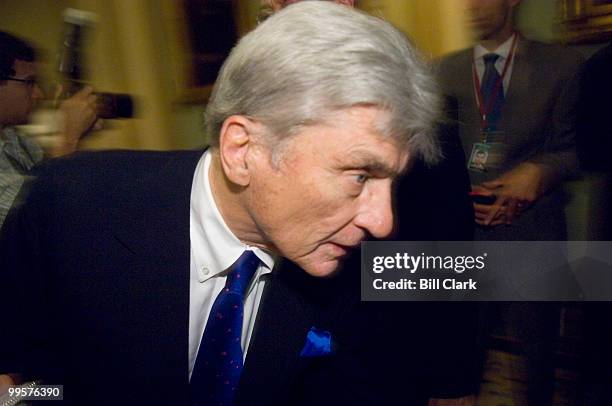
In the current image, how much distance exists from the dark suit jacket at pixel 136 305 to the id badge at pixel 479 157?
65 cm

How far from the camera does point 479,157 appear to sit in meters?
1.98

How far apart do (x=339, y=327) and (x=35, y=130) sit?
138 cm

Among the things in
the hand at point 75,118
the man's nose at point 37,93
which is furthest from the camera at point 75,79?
the man's nose at point 37,93

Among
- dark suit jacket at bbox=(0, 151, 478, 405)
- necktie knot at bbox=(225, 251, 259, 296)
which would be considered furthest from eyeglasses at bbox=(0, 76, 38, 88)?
necktie knot at bbox=(225, 251, 259, 296)

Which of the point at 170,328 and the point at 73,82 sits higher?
the point at 73,82

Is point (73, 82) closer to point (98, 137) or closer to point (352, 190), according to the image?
point (98, 137)

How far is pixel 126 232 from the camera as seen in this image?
1.35m

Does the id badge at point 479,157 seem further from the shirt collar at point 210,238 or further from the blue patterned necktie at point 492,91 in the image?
the shirt collar at point 210,238

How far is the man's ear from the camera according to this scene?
1.21 meters

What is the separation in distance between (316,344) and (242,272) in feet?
0.65

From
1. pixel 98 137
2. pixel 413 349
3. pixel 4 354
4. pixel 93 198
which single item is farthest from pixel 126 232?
pixel 98 137

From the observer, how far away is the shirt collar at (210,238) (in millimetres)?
1354

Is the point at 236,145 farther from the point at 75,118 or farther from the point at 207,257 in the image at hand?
the point at 75,118
